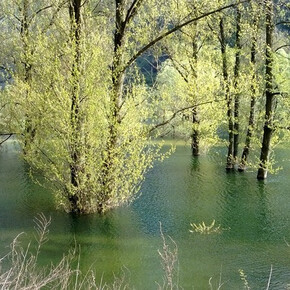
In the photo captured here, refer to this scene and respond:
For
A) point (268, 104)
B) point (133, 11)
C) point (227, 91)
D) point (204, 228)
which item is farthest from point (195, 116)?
point (204, 228)

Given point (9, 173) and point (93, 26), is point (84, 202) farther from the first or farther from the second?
point (9, 173)

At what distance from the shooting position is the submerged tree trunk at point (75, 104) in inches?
460

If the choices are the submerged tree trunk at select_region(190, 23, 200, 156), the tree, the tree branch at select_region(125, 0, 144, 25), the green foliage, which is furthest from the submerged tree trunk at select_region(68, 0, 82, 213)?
the submerged tree trunk at select_region(190, 23, 200, 156)

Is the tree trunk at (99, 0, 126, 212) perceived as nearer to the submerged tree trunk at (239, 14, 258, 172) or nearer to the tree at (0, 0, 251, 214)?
the tree at (0, 0, 251, 214)

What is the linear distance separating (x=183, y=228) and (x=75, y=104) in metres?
4.15

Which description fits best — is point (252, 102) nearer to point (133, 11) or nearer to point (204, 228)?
point (133, 11)

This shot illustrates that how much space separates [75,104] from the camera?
1180cm

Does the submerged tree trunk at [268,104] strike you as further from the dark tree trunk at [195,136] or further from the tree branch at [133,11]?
the tree branch at [133,11]

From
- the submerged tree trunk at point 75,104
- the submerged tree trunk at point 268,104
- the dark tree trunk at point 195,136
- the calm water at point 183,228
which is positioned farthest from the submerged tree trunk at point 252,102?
the submerged tree trunk at point 75,104

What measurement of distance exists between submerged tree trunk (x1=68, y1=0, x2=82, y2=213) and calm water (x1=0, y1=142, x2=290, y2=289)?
0.97 metres

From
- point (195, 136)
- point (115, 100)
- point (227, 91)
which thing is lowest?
point (195, 136)

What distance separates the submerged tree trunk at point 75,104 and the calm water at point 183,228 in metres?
0.97

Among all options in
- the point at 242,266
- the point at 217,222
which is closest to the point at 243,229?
the point at 217,222

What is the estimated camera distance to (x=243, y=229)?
454 inches
